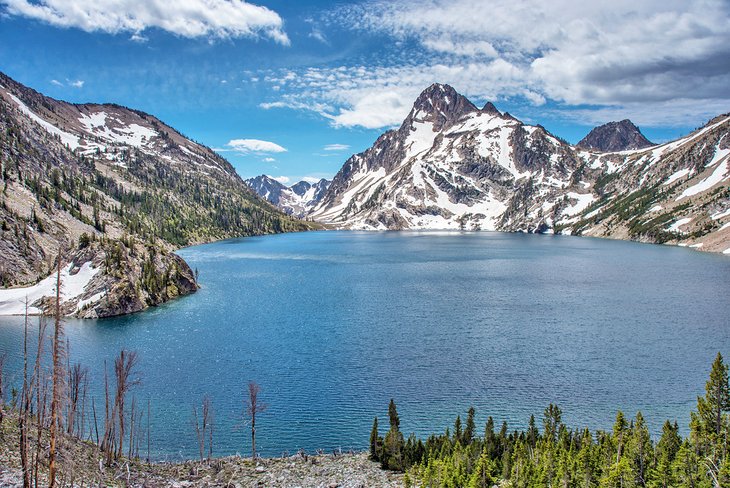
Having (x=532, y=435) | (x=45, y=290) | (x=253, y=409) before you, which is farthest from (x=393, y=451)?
(x=45, y=290)

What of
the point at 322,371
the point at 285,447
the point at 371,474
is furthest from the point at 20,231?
the point at 371,474

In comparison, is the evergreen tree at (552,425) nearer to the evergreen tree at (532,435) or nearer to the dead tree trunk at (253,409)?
the evergreen tree at (532,435)

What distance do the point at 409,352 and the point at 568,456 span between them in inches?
1482

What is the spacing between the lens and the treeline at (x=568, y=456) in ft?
126

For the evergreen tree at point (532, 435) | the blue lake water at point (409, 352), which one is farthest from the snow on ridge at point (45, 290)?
the evergreen tree at point (532, 435)

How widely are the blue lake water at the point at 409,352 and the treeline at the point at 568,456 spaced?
592cm

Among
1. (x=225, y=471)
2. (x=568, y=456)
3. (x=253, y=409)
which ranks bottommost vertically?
(x=225, y=471)

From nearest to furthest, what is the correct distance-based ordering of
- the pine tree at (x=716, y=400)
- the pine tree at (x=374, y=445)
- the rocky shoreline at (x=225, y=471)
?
the rocky shoreline at (x=225, y=471) < the pine tree at (x=716, y=400) < the pine tree at (x=374, y=445)

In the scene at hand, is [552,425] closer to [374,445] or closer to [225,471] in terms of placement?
[374,445]

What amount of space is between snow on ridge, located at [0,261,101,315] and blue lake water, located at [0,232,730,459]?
227 inches

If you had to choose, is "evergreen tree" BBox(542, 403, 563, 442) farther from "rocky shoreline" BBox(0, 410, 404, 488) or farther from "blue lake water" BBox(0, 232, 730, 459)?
"rocky shoreline" BBox(0, 410, 404, 488)

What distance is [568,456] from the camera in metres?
40.8

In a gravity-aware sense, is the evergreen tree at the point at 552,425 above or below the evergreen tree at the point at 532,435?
above

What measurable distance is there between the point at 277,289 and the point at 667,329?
92381 millimetres
